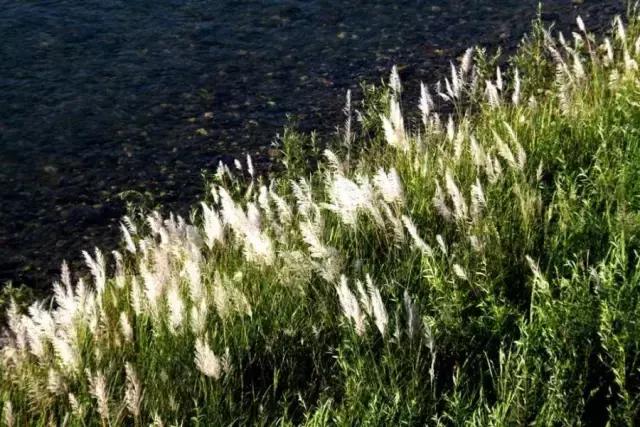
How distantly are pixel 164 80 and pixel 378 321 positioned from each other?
14.2ft

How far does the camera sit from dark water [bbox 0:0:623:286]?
18.5ft

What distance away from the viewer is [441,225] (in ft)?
14.3

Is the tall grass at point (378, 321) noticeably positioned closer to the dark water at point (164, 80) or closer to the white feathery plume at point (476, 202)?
the white feathery plume at point (476, 202)

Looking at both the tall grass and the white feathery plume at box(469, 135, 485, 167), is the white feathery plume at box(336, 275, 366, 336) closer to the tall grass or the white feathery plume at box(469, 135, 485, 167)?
the tall grass

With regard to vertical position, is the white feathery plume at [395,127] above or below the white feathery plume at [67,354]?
above

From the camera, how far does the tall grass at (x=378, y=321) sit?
3.23m

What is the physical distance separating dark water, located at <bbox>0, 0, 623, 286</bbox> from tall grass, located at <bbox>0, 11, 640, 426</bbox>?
127 cm

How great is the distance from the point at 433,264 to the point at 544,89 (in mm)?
2986

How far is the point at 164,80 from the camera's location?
6945 millimetres

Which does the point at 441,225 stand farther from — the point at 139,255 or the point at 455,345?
the point at 139,255

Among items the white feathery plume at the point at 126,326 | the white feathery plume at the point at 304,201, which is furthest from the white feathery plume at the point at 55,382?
the white feathery plume at the point at 304,201

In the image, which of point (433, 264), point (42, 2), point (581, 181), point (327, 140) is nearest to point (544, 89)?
point (327, 140)

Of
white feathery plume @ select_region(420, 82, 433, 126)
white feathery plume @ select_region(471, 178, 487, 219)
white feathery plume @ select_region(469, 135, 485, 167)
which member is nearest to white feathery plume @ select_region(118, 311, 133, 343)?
white feathery plume @ select_region(471, 178, 487, 219)

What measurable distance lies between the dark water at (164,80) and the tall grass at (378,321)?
127cm
